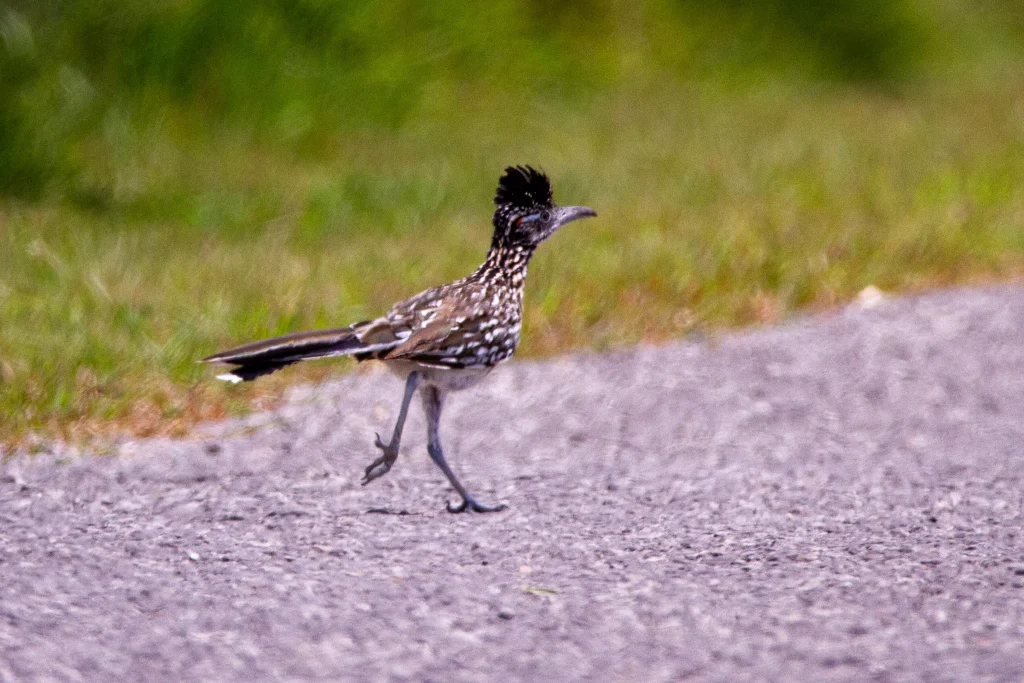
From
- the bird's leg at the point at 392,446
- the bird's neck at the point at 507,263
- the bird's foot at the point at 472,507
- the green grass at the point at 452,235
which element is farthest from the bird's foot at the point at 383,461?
the green grass at the point at 452,235

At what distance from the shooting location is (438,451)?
584cm

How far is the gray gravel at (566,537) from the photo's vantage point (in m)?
4.17

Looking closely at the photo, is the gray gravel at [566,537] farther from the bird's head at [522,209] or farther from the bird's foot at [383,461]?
the bird's head at [522,209]

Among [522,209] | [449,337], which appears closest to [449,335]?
[449,337]

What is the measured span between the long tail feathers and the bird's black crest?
3.08 feet

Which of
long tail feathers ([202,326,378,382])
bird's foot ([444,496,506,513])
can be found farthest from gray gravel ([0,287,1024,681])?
long tail feathers ([202,326,378,382])

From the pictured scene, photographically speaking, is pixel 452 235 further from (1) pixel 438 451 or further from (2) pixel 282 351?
(2) pixel 282 351

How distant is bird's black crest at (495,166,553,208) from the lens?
616 cm

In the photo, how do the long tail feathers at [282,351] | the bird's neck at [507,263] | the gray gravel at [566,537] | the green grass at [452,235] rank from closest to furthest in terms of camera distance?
the gray gravel at [566,537] → the long tail feathers at [282,351] → the bird's neck at [507,263] → the green grass at [452,235]

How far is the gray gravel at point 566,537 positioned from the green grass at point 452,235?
0.59 metres

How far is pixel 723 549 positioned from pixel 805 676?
111 cm

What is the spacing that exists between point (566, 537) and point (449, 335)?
84 cm

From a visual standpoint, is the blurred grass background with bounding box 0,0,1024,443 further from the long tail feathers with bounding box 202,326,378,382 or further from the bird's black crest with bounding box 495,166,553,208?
the bird's black crest with bounding box 495,166,553,208

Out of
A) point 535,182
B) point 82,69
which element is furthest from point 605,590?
point 82,69
